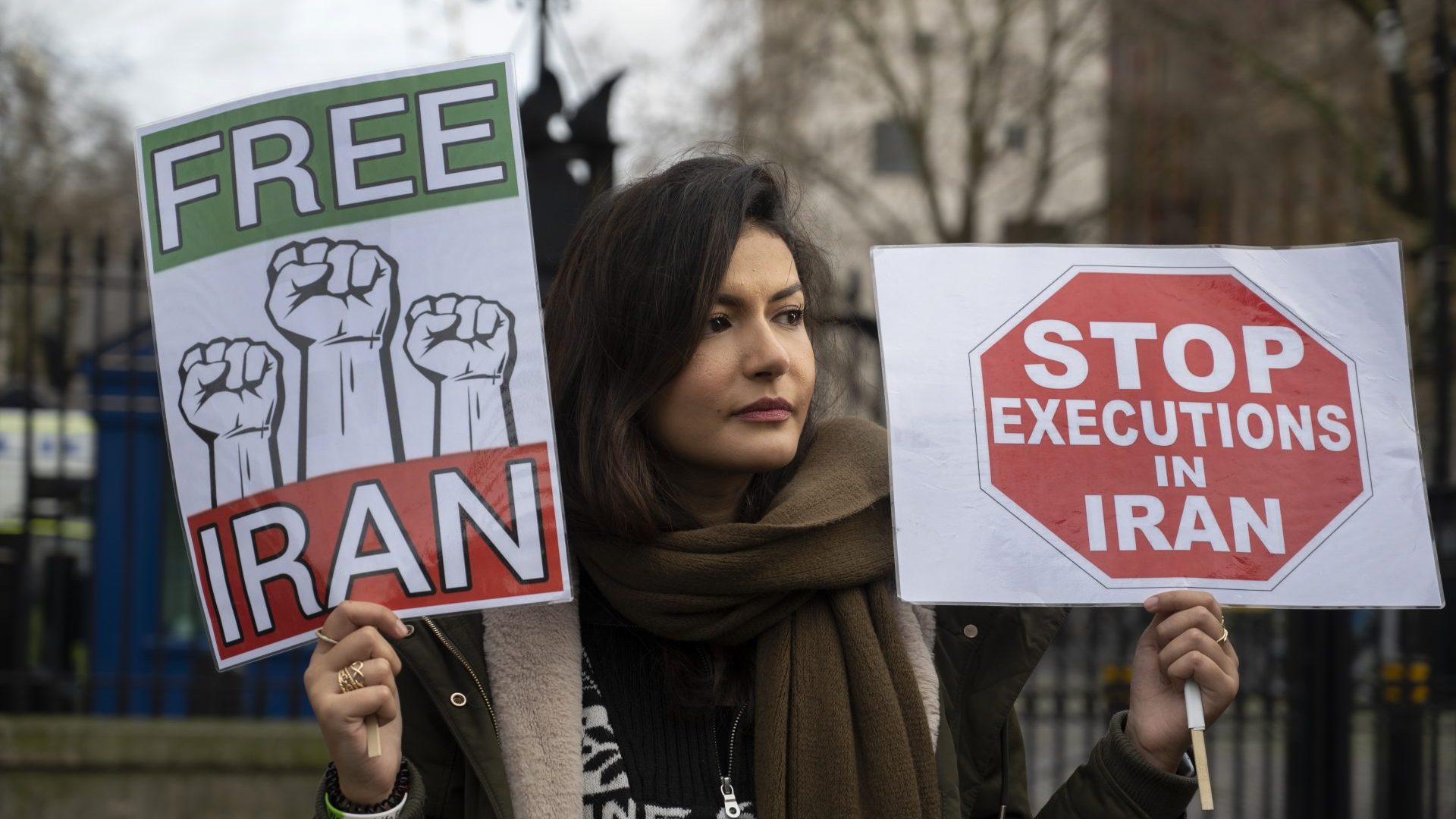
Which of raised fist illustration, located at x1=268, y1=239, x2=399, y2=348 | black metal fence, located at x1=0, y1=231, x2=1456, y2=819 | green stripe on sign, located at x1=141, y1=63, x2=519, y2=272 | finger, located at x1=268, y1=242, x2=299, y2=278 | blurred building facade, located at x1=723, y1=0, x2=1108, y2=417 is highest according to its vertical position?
blurred building facade, located at x1=723, y1=0, x2=1108, y2=417

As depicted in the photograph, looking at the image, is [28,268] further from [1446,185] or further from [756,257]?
[1446,185]

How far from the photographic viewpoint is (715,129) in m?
18.7

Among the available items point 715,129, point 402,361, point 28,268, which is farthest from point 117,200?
point 402,361

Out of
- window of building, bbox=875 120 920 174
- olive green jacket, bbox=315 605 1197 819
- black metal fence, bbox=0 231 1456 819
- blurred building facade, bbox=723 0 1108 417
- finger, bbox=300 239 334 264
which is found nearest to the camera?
olive green jacket, bbox=315 605 1197 819

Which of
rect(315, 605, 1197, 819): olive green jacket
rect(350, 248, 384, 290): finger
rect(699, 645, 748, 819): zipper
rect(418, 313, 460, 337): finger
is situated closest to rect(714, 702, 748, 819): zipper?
rect(699, 645, 748, 819): zipper

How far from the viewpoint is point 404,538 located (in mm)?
2094

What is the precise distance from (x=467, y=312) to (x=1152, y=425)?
3.51 feet

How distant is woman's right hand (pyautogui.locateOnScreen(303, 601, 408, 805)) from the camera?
1916 mm

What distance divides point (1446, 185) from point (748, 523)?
7.06 metres

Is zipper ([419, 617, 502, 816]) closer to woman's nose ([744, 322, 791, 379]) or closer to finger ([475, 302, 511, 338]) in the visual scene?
finger ([475, 302, 511, 338])

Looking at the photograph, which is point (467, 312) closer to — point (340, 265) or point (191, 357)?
point (340, 265)

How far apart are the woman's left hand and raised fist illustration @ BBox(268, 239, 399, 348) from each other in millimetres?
1222

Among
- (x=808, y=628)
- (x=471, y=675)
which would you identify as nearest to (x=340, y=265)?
(x=471, y=675)

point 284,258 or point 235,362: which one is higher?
point 284,258
